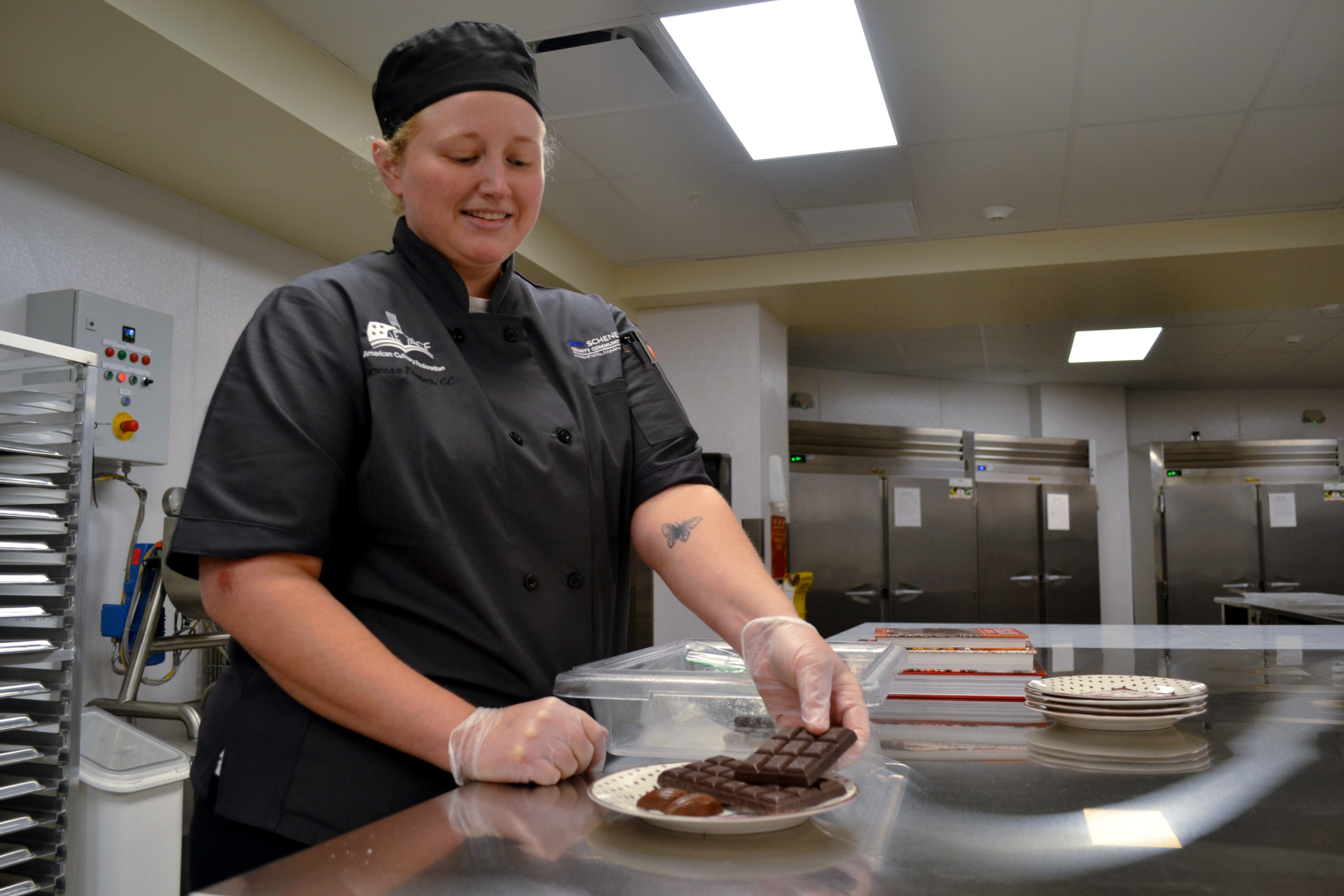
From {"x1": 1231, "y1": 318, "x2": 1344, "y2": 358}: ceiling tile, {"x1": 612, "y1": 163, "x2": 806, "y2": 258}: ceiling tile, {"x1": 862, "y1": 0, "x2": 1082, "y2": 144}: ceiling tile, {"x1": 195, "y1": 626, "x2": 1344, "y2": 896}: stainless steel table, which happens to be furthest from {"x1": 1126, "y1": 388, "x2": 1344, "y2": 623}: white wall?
{"x1": 195, "y1": 626, "x2": 1344, "y2": 896}: stainless steel table

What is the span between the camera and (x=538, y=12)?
9.83ft

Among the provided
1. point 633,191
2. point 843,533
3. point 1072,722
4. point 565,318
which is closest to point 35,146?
point 633,191

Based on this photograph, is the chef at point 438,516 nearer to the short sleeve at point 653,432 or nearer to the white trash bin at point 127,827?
the short sleeve at point 653,432

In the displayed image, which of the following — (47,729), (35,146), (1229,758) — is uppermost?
(35,146)

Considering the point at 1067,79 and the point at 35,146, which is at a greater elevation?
the point at 1067,79

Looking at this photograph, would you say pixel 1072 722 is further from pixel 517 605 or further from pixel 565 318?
pixel 565 318

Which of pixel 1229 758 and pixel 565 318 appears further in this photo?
pixel 565 318

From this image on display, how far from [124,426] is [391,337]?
2.57 m

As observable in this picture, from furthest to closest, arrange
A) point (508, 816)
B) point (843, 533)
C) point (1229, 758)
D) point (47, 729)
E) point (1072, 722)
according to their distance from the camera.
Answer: point (843, 533)
point (47, 729)
point (1072, 722)
point (1229, 758)
point (508, 816)

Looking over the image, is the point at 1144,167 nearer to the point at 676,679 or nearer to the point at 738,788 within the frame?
the point at 676,679

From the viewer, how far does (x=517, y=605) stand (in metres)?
1.04

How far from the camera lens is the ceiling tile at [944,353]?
7.05m

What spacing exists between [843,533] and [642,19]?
4.12 metres

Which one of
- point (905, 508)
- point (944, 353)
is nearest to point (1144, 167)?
point (905, 508)
